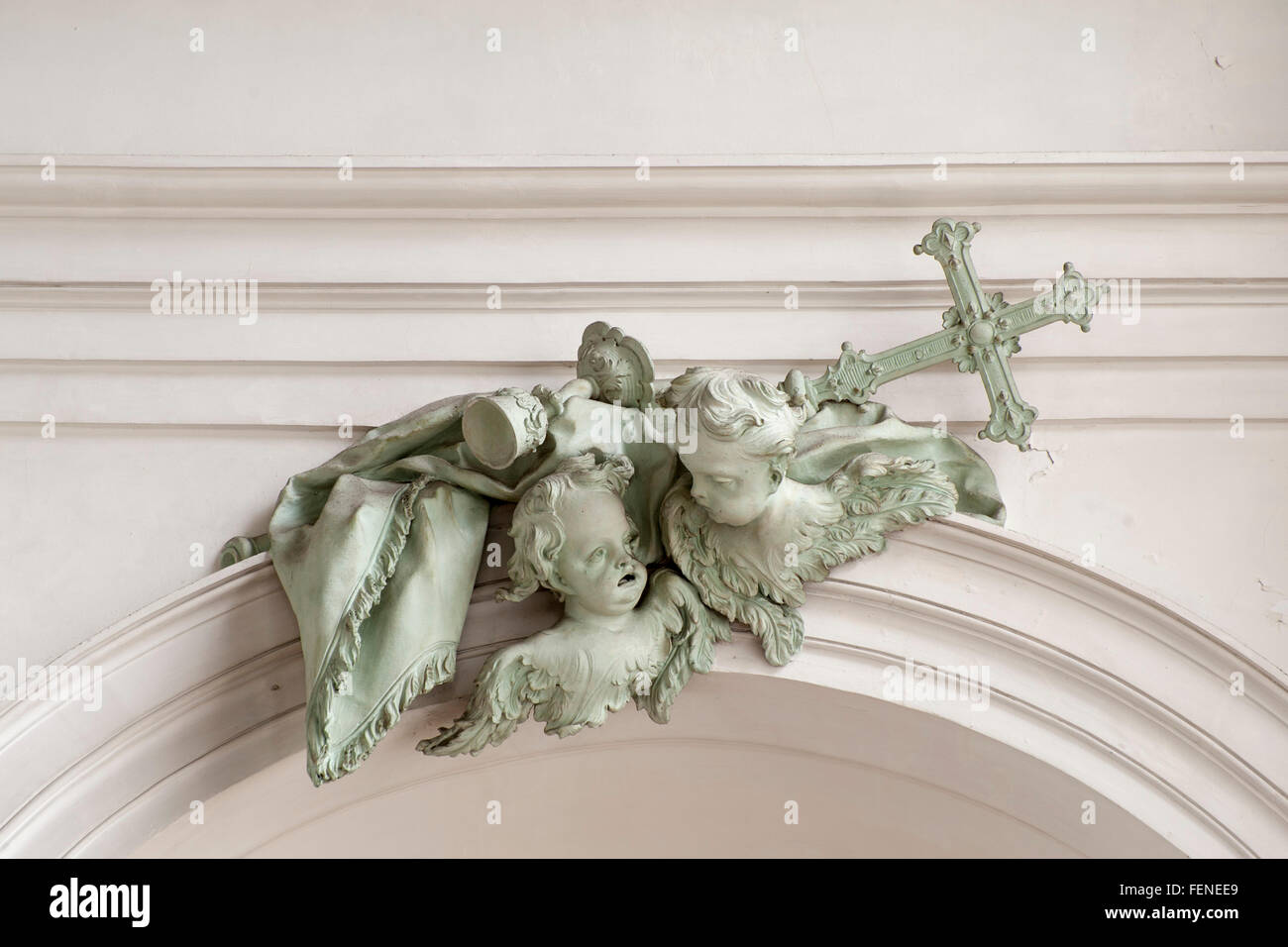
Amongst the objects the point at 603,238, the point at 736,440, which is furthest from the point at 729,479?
the point at 603,238

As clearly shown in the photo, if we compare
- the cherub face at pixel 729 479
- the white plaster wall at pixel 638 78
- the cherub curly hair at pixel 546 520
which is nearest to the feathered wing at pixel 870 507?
the cherub face at pixel 729 479

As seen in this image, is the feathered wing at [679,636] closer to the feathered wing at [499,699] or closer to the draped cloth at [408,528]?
the draped cloth at [408,528]

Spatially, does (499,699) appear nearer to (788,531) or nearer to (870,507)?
(788,531)

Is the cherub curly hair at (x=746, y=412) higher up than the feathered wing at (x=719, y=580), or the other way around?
the cherub curly hair at (x=746, y=412)

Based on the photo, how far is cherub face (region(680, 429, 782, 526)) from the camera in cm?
259

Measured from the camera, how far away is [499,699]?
2.70m

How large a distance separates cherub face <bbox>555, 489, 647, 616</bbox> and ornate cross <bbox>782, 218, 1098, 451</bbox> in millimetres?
452

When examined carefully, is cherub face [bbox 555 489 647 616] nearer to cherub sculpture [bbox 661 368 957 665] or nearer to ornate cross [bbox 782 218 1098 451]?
cherub sculpture [bbox 661 368 957 665]

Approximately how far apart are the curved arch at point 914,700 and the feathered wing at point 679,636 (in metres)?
0.06

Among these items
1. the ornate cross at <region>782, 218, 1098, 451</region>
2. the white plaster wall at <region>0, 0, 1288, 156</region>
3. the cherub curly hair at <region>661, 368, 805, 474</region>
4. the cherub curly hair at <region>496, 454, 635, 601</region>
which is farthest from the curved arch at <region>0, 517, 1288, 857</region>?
the white plaster wall at <region>0, 0, 1288, 156</region>

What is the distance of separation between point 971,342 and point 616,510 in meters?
0.76

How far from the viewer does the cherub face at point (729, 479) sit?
2586mm

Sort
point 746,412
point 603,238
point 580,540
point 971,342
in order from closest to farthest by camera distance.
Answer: point 746,412 < point 580,540 < point 971,342 < point 603,238

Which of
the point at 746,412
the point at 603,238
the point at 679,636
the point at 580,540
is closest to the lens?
the point at 746,412
